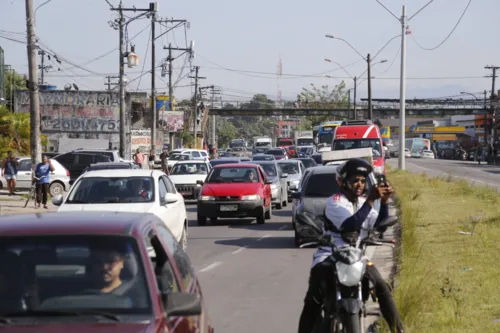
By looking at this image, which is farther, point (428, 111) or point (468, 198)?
point (428, 111)

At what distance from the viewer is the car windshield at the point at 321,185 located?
19031 millimetres

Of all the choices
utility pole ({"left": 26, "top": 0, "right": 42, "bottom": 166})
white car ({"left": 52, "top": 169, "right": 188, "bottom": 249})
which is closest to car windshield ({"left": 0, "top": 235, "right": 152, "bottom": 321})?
white car ({"left": 52, "top": 169, "right": 188, "bottom": 249})

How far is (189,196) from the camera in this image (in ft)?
111

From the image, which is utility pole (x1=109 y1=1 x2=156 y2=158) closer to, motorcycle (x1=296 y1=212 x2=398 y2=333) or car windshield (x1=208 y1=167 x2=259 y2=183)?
car windshield (x1=208 y1=167 x2=259 y2=183)

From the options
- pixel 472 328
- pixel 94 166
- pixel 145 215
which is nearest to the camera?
pixel 145 215

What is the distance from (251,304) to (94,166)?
16.2 metres

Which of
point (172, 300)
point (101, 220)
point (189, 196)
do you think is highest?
point (101, 220)

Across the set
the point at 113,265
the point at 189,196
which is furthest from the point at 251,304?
the point at 189,196

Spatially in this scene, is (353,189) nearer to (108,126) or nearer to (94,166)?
(94,166)

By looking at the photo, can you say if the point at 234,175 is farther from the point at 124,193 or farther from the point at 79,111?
the point at 79,111

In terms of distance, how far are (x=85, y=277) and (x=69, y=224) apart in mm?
372

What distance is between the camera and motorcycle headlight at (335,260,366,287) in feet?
21.6

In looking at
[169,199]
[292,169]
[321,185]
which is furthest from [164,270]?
[292,169]

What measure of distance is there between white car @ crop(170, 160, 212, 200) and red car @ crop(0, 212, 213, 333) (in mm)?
27303
